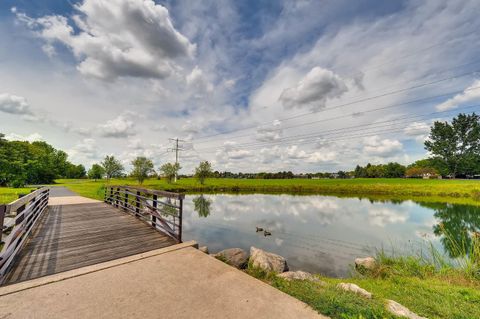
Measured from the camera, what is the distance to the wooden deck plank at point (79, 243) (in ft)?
14.0

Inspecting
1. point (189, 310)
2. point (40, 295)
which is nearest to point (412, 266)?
point (189, 310)

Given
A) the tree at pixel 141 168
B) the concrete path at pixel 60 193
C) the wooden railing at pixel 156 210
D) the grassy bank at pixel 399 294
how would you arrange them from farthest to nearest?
the tree at pixel 141 168 → the concrete path at pixel 60 193 → the wooden railing at pixel 156 210 → the grassy bank at pixel 399 294

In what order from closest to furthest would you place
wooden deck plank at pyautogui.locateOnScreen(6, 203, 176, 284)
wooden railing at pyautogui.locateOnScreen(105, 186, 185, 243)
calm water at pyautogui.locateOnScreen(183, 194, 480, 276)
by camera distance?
1. wooden deck plank at pyautogui.locateOnScreen(6, 203, 176, 284)
2. wooden railing at pyautogui.locateOnScreen(105, 186, 185, 243)
3. calm water at pyautogui.locateOnScreen(183, 194, 480, 276)

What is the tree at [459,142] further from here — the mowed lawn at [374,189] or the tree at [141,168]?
the tree at [141,168]

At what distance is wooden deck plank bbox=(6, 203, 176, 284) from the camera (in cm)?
426

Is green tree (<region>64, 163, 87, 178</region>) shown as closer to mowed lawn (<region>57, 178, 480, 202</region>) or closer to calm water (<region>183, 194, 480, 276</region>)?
mowed lawn (<region>57, 178, 480, 202</region>)

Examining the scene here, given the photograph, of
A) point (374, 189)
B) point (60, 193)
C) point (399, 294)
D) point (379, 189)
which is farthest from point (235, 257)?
point (374, 189)

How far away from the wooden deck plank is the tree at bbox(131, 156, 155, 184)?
139 feet

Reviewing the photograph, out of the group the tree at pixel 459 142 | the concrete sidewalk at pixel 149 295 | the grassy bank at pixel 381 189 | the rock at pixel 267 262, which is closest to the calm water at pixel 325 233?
the rock at pixel 267 262

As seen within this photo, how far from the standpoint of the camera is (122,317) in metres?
2.70

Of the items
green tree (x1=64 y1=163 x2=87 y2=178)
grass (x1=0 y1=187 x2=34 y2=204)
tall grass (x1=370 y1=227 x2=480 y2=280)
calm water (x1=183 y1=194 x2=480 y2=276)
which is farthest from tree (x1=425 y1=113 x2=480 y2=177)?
green tree (x1=64 y1=163 x2=87 y2=178)

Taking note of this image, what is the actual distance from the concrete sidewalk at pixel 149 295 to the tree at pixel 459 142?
76.4 meters

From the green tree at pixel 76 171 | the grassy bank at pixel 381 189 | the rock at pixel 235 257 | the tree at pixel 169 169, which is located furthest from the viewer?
the green tree at pixel 76 171

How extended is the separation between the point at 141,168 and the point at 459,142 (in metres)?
81.3
